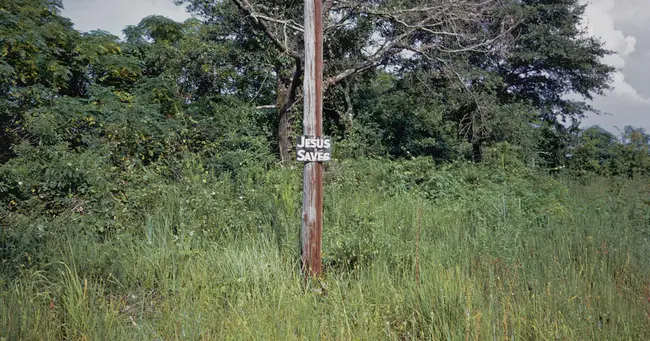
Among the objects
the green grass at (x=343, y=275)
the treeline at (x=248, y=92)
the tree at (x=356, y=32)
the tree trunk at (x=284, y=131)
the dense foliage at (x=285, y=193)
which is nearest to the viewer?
the green grass at (x=343, y=275)

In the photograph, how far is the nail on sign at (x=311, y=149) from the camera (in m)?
5.11

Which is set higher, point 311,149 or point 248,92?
point 248,92

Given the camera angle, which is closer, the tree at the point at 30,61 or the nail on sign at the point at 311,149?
the nail on sign at the point at 311,149

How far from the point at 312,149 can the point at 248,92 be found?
1046 centimetres

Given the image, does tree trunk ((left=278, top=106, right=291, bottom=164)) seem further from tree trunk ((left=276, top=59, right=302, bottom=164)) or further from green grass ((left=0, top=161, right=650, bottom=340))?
green grass ((left=0, top=161, right=650, bottom=340))

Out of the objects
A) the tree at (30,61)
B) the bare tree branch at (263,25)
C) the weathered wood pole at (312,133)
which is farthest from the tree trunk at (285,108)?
the weathered wood pole at (312,133)

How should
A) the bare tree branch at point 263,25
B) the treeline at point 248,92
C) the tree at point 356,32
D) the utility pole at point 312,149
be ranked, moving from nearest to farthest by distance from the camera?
1. the utility pole at point 312,149
2. the treeline at point 248,92
3. the bare tree branch at point 263,25
4. the tree at point 356,32

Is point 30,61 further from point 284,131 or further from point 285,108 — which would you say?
point 284,131

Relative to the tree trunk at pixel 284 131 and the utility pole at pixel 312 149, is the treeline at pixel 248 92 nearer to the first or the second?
the tree trunk at pixel 284 131

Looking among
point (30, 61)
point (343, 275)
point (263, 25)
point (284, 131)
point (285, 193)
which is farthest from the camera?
point (284, 131)

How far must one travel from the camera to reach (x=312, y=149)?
16.9 feet

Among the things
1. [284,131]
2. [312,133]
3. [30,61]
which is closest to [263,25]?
[284,131]

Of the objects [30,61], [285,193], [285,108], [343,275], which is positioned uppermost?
[30,61]

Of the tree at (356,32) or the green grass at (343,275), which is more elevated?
the tree at (356,32)
